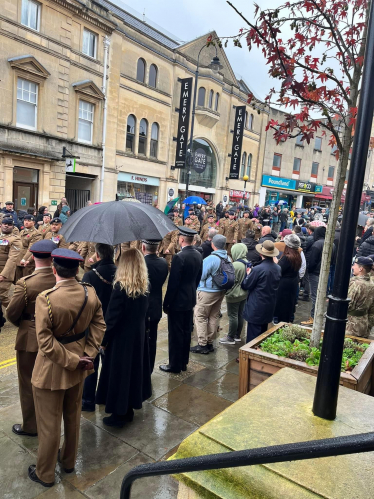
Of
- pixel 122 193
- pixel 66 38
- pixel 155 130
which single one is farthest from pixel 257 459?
pixel 155 130

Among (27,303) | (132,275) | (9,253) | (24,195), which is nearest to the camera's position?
(27,303)

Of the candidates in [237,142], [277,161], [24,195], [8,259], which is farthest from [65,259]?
[277,161]

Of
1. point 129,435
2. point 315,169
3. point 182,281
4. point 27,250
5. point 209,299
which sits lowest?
point 129,435

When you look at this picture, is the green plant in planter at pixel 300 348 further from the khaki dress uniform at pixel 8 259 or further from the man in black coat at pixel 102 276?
the khaki dress uniform at pixel 8 259

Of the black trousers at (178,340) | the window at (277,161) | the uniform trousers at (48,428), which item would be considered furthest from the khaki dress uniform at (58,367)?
the window at (277,161)

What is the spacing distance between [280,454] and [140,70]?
77.9 ft

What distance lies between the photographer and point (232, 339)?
6.47 meters

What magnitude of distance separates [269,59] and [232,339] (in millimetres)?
4553

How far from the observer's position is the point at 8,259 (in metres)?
6.39

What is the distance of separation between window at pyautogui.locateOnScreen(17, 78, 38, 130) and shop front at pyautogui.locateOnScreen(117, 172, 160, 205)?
6.09m

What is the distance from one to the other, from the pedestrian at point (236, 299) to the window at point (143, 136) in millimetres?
Answer: 17975

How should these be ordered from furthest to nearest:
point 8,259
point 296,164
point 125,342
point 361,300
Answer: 1. point 296,164
2. point 8,259
3. point 361,300
4. point 125,342

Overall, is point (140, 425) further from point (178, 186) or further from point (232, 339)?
point (178, 186)

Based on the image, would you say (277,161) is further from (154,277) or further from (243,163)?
(154,277)
